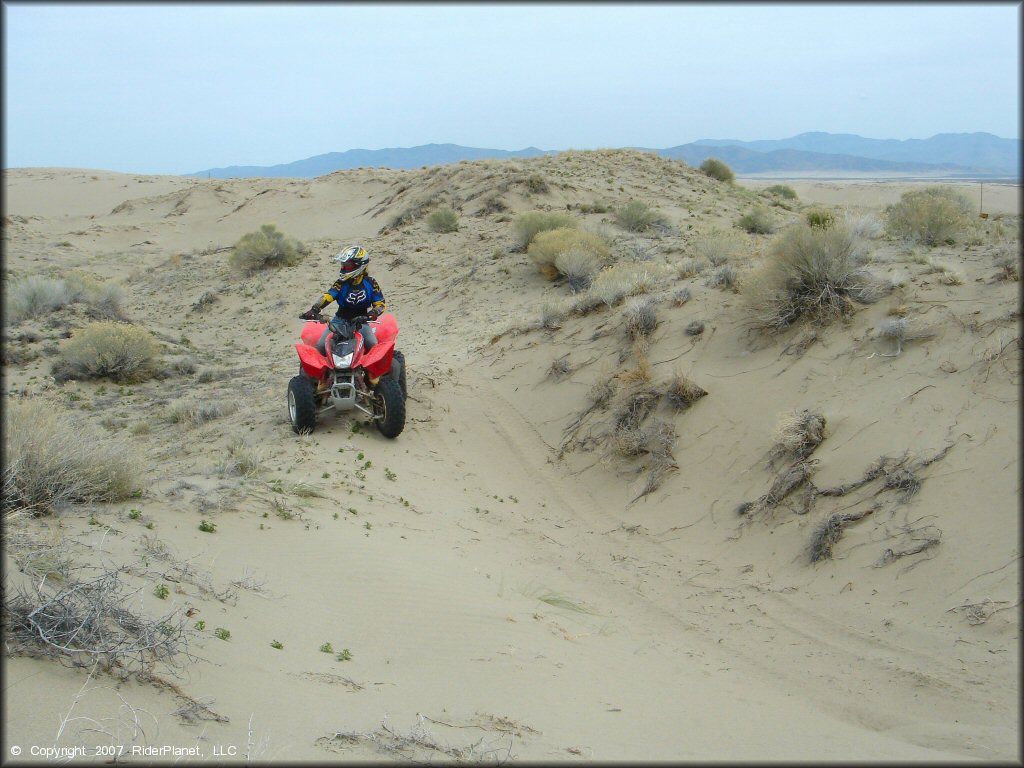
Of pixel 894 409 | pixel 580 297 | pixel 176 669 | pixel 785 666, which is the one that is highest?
pixel 580 297

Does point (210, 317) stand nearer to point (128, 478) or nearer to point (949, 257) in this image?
point (128, 478)

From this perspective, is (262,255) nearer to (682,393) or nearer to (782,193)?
(682,393)

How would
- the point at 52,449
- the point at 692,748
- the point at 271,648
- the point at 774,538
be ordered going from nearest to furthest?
the point at 692,748 → the point at 271,648 → the point at 52,449 → the point at 774,538

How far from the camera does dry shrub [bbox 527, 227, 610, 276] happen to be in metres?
15.8

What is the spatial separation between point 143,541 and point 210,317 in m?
15.3

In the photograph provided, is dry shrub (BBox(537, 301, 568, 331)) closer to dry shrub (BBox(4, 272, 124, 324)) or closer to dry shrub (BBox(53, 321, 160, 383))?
dry shrub (BBox(53, 321, 160, 383))

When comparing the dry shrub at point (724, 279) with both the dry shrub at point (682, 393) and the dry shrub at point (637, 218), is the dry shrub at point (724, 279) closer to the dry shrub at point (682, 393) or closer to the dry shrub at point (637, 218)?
the dry shrub at point (682, 393)

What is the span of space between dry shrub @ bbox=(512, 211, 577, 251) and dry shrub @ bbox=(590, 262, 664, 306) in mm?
5593

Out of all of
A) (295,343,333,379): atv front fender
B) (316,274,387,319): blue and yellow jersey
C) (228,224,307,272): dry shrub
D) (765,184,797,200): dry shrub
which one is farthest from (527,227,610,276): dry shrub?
(765,184,797,200): dry shrub

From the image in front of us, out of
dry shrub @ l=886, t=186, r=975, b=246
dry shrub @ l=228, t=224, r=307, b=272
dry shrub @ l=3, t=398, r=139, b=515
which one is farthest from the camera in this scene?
dry shrub @ l=228, t=224, r=307, b=272

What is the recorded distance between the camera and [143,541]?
5516 mm

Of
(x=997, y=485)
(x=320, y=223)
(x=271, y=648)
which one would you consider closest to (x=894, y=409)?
(x=997, y=485)

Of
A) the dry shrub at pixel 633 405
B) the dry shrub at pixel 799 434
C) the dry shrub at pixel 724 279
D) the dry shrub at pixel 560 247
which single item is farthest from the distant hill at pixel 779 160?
the dry shrub at pixel 799 434

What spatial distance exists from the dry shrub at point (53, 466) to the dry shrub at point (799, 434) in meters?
5.92
